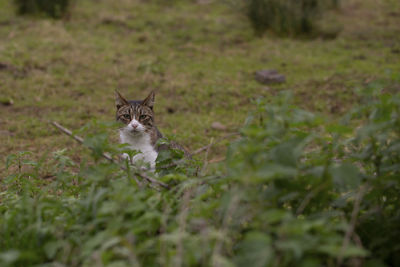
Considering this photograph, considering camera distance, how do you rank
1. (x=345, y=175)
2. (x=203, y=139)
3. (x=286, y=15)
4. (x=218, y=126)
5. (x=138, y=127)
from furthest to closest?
(x=286, y=15), (x=218, y=126), (x=203, y=139), (x=138, y=127), (x=345, y=175)

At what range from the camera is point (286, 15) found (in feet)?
29.2

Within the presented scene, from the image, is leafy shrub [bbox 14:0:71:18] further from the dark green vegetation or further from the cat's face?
the cat's face

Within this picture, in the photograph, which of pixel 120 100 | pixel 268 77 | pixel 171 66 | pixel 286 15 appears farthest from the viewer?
pixel 286 15

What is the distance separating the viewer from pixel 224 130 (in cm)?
595

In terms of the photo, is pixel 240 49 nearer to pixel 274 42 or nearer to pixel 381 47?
pixel 274 42

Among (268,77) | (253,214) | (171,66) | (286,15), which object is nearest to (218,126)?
(268,77)

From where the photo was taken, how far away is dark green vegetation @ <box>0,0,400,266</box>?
6.01 feet

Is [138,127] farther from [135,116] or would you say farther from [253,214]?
[253,214]

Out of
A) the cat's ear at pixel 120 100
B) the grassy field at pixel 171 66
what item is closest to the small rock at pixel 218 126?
the grassy field at pixel 171 66

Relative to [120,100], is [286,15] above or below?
above

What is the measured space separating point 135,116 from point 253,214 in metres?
2.52

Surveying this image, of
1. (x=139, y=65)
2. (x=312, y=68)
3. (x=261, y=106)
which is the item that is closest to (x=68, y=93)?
(x=139, y=65)

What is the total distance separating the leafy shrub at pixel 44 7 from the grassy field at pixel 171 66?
243mm

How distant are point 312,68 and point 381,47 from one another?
62.5 inches
